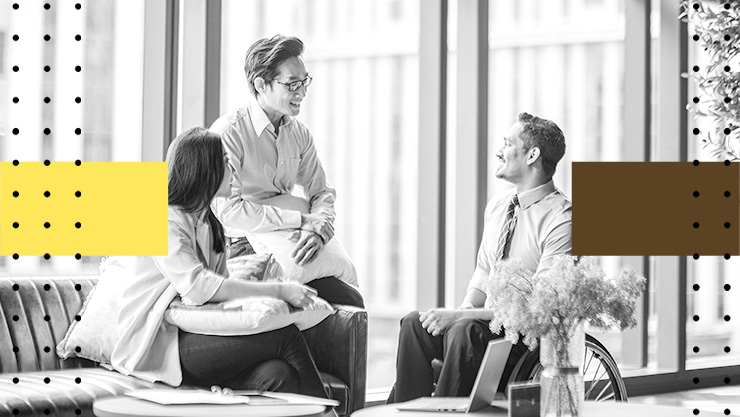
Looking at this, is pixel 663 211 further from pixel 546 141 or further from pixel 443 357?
pixel 546 141

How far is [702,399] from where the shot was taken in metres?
5.30

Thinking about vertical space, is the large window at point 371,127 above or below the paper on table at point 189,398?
above

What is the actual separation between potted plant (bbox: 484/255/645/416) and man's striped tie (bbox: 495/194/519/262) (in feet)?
3.79

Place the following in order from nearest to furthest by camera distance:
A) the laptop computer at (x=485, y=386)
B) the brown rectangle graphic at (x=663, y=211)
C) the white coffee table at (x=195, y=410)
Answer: the brown rectangle graphic at (x=663, y=211) < the white coffee table at (x=195, y=410) < the laptop computer at (x=485, y=386)

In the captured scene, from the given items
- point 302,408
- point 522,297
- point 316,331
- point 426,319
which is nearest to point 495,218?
point 426,319

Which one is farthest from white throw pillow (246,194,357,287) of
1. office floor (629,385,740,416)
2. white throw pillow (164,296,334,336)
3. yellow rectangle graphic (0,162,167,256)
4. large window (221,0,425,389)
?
large window (221,0,425,389)

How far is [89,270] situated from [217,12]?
109cm

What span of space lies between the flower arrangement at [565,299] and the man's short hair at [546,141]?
1.22 m

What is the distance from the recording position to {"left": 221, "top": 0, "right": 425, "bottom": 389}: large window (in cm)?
617

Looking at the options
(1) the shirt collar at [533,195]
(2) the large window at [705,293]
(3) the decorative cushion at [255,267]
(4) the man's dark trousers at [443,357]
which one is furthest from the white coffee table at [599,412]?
(2) the large window at [705,293]

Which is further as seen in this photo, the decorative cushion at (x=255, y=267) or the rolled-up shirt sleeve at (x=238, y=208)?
the rolled-up shirt sleeve at (x=238, y=208)

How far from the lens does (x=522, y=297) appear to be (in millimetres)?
2127

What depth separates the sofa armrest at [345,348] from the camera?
10.3ft

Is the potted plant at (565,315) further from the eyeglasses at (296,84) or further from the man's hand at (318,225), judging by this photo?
the eyeglasses at (296,84)
